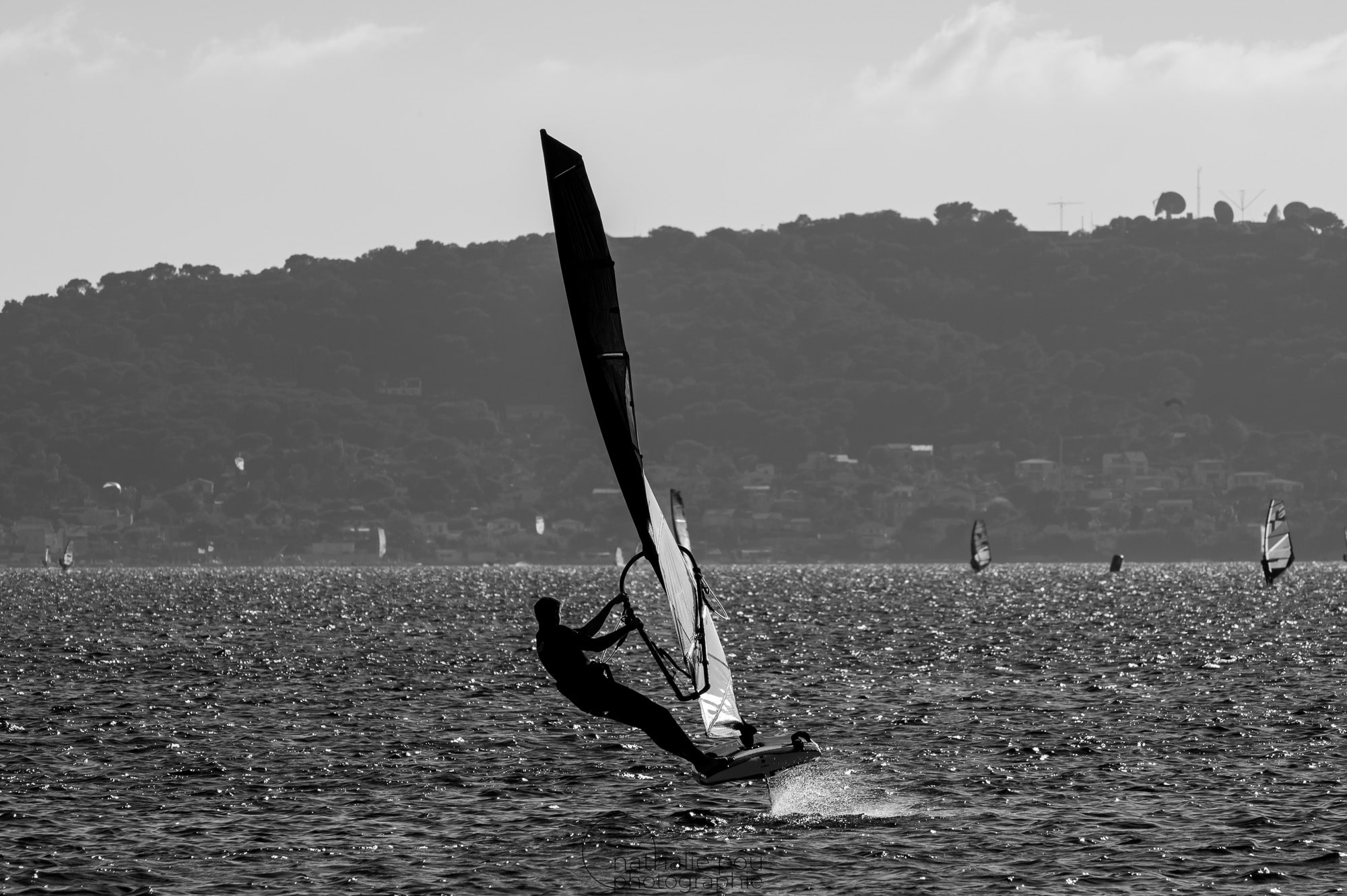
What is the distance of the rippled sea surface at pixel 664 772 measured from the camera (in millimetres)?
22094

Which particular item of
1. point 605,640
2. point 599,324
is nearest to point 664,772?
point 605,640

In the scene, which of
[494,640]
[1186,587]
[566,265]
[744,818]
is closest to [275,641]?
[494,640]

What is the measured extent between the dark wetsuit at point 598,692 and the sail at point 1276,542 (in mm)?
68722

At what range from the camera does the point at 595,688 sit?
20156 mm

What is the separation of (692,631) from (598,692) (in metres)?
1.22

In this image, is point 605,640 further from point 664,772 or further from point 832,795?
point 664,772

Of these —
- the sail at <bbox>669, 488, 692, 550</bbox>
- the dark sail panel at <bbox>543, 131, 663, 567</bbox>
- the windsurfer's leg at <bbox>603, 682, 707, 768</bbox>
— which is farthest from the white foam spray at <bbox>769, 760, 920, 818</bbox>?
the sail at <bbox>669, 488, 692, 550</bbox>

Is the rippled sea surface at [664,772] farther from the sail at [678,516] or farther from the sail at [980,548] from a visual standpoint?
the sail at [980,548]

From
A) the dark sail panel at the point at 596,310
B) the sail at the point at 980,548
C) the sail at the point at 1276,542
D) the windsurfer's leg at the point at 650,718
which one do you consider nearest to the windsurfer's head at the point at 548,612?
the windsurfer's leg at the point at 650,718

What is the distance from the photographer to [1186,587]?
11288cm

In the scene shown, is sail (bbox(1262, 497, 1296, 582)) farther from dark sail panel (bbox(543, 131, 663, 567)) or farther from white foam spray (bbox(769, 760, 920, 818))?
dark sail panel (bbox(543, 131, 663, 567))

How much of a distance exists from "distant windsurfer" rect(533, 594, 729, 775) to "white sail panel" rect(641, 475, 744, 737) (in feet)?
1.88

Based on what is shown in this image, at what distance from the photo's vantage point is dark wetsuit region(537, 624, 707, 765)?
19875mm

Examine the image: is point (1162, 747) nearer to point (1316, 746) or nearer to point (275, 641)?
point (1316, 746)
